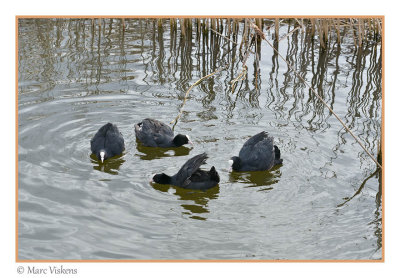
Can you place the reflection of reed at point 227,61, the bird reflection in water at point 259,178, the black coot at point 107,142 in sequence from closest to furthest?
1. the bird reflection in water at point 259,178
2. the black coot at point 107,142
3. the reflection of reed at point 227,61

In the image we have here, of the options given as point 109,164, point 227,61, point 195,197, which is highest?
point 227,61

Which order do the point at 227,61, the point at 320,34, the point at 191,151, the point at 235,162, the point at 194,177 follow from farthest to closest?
the point at 320,34 < the point at 227,61 < the point at 191,151 < the point at 235,162 < the point at 194,177

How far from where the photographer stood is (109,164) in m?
8.20

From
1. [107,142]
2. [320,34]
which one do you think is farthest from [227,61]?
[107,142]

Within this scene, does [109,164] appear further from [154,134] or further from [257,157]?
[257,157]

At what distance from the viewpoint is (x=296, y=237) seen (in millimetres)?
6402

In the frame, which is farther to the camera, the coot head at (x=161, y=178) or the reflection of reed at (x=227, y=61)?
the reflection of reed at (x=227, y=61)

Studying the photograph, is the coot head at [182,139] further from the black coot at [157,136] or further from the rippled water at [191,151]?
the rippled water at [191,151]

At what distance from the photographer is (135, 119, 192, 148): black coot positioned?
8758mm

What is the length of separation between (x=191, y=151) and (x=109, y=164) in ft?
4.27

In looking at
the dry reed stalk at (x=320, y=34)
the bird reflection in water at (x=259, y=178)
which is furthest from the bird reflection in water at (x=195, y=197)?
the dry reed stalk at (x=320, y=34)

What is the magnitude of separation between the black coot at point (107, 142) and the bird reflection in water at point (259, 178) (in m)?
1.74

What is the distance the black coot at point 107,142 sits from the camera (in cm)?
821

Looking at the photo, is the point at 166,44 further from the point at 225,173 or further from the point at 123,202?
the point at 123,202
